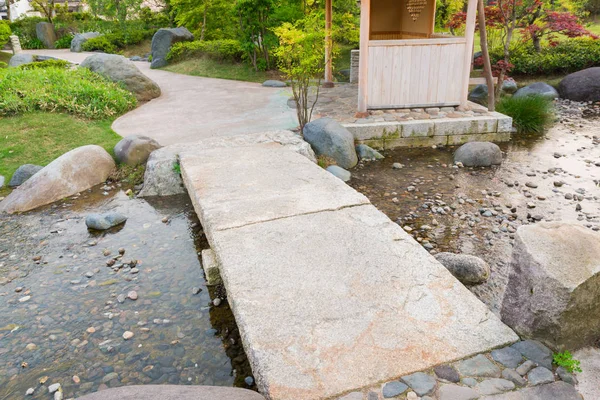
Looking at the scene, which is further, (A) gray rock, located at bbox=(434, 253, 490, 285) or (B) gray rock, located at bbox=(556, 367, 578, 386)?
(A) gray rock, located at bbox=(434, 253, 490, 285)

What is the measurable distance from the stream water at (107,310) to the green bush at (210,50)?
30.9ft

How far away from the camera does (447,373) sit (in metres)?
2.09

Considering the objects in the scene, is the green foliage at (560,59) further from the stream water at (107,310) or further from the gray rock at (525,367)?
the gray rock at (525,367)

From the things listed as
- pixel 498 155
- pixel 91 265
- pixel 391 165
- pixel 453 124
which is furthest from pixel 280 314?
pixel 453 124

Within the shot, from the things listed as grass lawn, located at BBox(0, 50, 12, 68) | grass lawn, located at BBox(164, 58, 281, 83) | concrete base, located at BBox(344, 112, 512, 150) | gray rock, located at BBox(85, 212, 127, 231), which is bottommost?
gray rock, located at BBox(85, 212, 127, 231)

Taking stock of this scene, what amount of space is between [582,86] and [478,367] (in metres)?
10.1

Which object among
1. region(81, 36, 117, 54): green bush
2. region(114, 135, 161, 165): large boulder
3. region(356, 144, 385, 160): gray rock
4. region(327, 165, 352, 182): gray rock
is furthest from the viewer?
region(81, 36, 117, 54): green bush

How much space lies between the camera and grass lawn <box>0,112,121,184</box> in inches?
248

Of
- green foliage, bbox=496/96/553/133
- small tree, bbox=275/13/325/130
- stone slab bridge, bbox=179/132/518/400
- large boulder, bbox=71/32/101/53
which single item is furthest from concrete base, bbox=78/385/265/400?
large boulder, bbox=71/32/101/53

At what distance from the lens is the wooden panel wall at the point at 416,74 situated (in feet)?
23.5

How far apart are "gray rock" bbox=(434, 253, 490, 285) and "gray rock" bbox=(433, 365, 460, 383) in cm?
142

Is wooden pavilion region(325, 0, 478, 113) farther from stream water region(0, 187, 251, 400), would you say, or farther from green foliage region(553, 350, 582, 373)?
green foliage region(553, 350, 582, 373)

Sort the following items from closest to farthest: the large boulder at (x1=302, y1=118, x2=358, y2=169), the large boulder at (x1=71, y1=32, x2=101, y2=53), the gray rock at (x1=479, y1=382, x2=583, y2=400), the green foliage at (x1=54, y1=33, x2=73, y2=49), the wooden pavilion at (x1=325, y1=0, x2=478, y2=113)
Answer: the gray rock at (x1=479, y1=382, x2=583, y2=400) < the large boulder at (x1=302, y1=118, x2=358, y2=169) < the wooden pavilion at (x1=325, y1=0, x2=478, y2=113) < the large boulder at (x1=71, y1=32, x2=101, y2=53) < the green foliage at (x1=54, y1=33, x2=73, y2=49)

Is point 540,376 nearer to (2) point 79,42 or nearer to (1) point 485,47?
(1) point 485,47
